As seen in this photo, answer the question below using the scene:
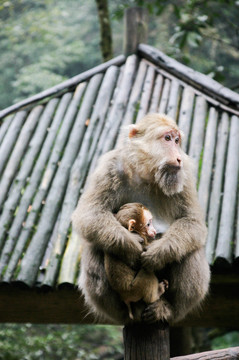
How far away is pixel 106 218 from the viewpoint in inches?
134

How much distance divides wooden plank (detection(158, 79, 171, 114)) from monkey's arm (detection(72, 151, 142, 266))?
2.48 m

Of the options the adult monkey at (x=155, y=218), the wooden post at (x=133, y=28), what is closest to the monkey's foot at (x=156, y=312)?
the adult monkey at (x=155, y=218)

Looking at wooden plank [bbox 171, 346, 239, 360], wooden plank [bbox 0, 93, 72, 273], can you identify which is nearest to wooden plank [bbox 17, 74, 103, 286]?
wooden plank [bbox 0, 93, 72, 273]

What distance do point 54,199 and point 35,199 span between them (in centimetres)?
22

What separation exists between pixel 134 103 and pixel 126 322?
11.8 ft

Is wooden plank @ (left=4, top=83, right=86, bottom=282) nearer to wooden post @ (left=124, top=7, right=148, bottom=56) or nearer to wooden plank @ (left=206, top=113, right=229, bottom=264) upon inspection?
wooden post @ (left=124, top=7, right=148, bottom=56)

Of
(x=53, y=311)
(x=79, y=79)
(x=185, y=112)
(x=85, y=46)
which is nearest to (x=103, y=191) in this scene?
(x=53, y=311)

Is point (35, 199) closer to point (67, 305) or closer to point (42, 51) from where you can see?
point (67, 305)

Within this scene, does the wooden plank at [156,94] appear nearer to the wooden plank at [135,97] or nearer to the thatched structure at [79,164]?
the thatched structure at [79,164]

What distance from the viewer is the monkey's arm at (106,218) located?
3180 millimetres

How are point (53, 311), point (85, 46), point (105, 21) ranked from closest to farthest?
point (53, 311)
point (105, 21)
point (85, 46)

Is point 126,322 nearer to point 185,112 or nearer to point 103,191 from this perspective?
point 103,191

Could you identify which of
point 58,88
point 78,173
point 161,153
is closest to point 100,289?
point 161,153

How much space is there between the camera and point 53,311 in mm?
5207
